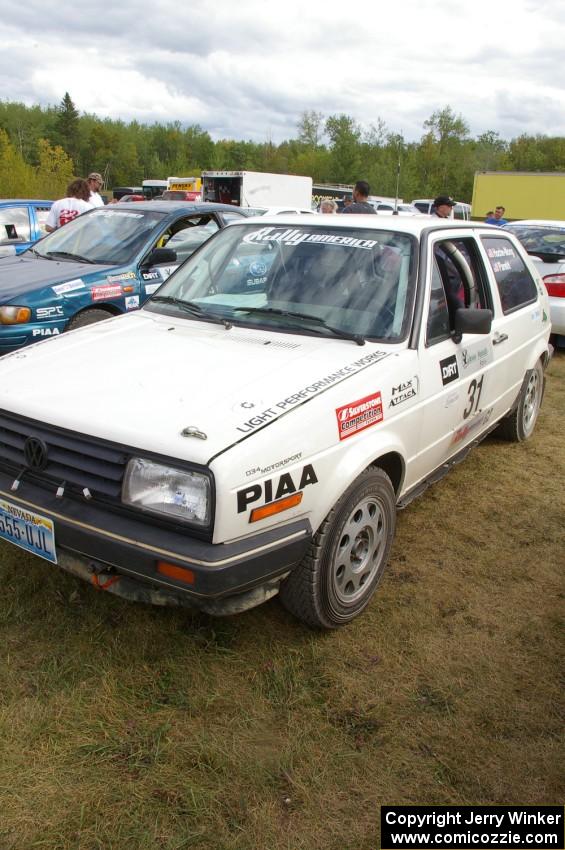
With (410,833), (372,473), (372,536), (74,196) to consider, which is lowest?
(410,833)

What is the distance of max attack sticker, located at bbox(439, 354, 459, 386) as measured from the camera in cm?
355

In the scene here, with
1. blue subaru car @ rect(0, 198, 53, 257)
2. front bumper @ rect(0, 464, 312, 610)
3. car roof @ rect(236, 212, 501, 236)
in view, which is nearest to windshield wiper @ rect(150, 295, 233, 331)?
car roof @ rect(236, 212, 501, 236)

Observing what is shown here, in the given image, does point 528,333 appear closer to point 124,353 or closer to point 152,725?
point 124,353

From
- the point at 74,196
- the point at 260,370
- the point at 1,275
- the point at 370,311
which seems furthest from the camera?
the point at 74,196

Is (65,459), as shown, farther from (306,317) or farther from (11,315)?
(11,315)

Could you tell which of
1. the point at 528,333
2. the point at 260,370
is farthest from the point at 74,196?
the point at 260,370

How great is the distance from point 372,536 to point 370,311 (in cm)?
113

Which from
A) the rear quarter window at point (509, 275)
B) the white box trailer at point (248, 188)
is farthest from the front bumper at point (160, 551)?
the white box trailer at point (248, 188)

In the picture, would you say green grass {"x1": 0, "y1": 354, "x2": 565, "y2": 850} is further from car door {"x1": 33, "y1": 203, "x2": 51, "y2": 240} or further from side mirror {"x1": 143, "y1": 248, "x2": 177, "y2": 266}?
car door {"x1": 33, "y1": 203, "x2": 51, "y2": 240}

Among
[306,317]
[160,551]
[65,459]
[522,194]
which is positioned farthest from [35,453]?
[522,194]

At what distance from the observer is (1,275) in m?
5.94

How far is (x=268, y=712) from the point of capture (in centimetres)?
258

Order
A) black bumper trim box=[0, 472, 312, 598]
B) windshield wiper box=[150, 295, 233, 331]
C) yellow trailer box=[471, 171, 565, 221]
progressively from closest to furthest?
black bumper trim box=[0, 472, 312, 598], windshield wiper box=[150, 295, 233, 331], yellow trailer box=[471, 171, 565, 221]

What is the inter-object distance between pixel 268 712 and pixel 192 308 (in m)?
2.17
